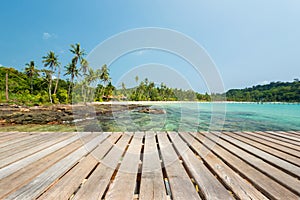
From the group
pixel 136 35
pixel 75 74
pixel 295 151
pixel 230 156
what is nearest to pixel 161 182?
pixel 230 156

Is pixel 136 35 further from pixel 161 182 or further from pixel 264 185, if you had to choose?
pixel 264 185

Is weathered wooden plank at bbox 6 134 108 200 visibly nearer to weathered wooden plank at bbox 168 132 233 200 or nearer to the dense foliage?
weathered wooden plank at bbox 168 132 233 200

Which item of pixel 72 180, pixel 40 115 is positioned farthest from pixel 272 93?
pixel 72 180

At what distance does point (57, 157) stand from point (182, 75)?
2687 millimetres

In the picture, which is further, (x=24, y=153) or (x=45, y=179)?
(x=24, y=153)

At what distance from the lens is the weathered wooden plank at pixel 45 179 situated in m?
1.08

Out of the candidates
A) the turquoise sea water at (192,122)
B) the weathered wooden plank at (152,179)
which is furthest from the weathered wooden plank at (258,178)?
the turquoise sea water at (192,122)

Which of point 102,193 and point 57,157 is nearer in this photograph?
point 102,193

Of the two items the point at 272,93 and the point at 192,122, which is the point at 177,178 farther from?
the point at 272,93

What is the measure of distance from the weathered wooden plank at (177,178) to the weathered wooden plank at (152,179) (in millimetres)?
79

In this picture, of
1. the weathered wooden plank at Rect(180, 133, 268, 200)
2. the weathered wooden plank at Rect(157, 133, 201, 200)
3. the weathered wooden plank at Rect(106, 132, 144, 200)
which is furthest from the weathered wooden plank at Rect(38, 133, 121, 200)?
the weathered wooden plank at Rect(180, 133, 268, 200)

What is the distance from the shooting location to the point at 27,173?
1.38 m

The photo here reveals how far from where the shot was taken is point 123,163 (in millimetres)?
1616

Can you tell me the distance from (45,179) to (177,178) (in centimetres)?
113
